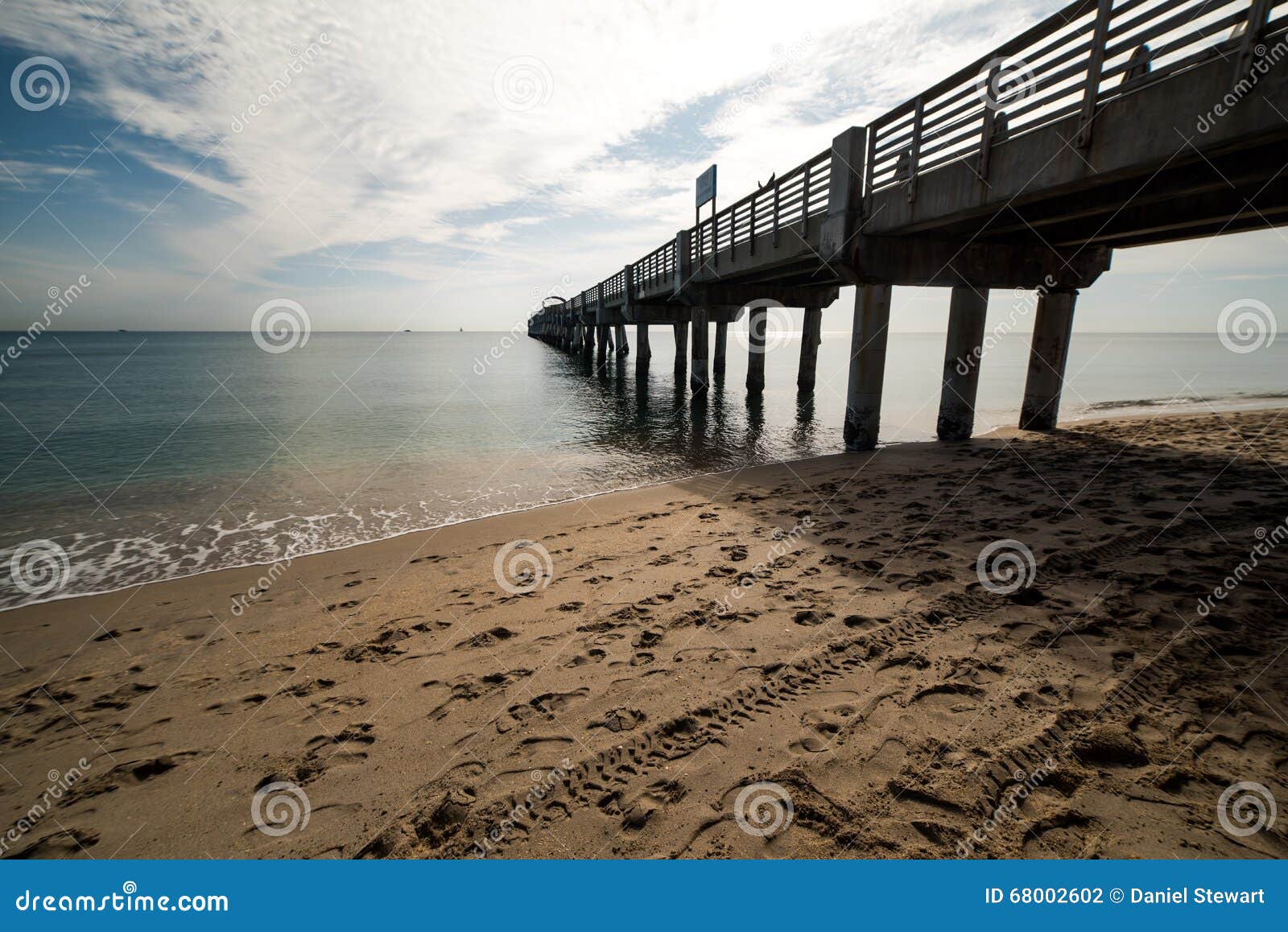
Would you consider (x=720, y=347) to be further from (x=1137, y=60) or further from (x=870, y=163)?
(x=1137, y=60)

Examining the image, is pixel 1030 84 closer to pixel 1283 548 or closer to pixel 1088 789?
pixel 1283 548

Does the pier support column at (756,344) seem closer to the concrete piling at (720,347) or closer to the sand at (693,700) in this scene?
the concrete piling at (720,347)

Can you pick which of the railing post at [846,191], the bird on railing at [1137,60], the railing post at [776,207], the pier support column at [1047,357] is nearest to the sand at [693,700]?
the bird on railing at [1137,60]

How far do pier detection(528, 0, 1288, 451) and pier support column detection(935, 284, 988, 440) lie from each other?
4 centimetres

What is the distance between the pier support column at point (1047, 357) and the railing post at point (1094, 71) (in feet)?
25.6

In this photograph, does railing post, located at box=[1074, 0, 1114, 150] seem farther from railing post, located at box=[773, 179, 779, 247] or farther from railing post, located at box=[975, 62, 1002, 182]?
railing post, located at box=[773, 179, 779, 247]

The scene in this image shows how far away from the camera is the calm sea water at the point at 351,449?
29.2 feet

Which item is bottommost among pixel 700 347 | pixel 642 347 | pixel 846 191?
pixel 700 347

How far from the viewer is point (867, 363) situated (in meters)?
12.5

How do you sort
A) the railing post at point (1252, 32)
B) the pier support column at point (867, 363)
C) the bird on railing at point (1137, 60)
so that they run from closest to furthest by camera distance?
the railing post at point (1252, 32)
the bird on railing at point (1137, 60)
the pier support column at point (867, 363)

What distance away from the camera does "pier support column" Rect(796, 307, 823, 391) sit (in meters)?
26.2

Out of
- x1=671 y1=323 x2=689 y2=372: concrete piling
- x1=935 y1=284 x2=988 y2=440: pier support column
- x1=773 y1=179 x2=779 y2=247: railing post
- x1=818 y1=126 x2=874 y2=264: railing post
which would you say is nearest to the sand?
x1=935 y1=284 x2=988 y2=440: pier support column

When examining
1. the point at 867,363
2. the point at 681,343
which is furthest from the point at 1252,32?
the point at 681,343

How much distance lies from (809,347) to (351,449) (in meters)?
21.4
